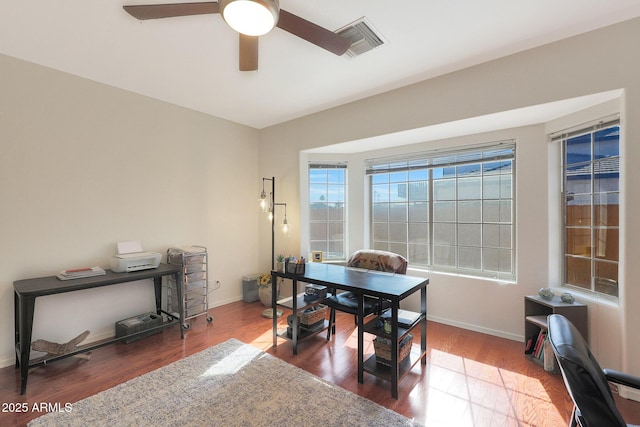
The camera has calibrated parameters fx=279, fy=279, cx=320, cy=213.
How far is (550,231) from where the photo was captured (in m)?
2.76

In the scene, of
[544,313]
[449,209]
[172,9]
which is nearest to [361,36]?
[172,9]

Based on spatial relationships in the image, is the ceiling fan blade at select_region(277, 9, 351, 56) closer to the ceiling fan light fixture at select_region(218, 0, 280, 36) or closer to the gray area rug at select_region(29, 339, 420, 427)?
the ceiling fan light fixture at select_region(218, 0, 280, 36)

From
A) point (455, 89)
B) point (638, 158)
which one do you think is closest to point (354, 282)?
point (455, 89)

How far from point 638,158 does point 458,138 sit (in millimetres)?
1520

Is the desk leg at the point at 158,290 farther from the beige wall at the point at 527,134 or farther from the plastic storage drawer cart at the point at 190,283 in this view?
the beige wall at the point at 527,134

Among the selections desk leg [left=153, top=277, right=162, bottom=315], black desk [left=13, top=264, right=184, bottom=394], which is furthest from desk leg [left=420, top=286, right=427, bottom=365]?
desk leg [left=153, top=277, right=162, bottom=315]

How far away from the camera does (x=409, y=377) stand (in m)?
2.29

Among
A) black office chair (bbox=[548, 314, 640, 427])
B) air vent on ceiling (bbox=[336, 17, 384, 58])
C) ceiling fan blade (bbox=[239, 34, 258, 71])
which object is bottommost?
black office chair (bbox=[548, 314, 640, 427])

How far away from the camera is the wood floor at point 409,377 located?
1887 mm

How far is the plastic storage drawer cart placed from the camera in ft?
10.7

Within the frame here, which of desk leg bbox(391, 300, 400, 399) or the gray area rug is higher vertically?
desk leg bbox(391, 300, 400, 399)

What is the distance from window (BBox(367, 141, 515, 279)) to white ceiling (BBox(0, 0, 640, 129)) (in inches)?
42.9

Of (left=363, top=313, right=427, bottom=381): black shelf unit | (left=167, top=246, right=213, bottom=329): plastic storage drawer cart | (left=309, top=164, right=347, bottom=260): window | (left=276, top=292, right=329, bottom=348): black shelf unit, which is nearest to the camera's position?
(left=363, top=313, right=427, bottom=381): black shelf unit

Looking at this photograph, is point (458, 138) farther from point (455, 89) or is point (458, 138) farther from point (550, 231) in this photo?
point (550, 231)
